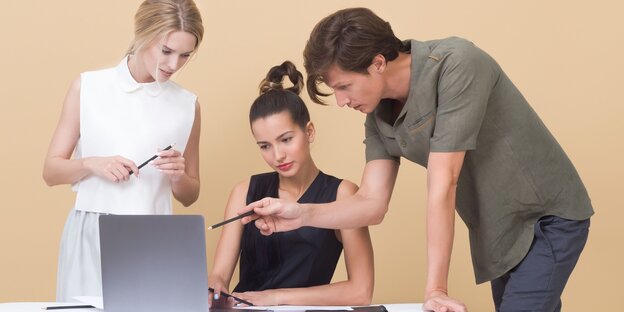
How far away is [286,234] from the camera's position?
2125 millimetres

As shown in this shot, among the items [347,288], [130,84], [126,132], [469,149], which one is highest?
[130,84]

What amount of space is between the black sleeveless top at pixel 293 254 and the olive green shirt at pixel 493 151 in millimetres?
396

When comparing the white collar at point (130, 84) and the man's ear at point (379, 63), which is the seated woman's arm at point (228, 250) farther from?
the man's ear at point (379, 63)

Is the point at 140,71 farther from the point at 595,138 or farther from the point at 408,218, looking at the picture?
the point at 595,138

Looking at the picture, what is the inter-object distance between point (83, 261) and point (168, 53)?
0.54 m

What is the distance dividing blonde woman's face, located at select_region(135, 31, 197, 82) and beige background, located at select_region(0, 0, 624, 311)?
28.1 inches

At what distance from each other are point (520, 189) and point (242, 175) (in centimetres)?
126

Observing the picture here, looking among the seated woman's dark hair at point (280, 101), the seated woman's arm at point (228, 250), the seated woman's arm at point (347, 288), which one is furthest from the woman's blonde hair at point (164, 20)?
the seated woman's arm at point (347, 288)

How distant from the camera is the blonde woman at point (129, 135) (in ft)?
6.70

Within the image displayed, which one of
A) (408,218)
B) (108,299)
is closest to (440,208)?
(108,299)

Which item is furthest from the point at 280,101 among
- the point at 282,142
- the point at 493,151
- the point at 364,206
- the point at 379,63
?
the point at 493,151

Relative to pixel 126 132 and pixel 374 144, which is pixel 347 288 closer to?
pixel 374 144

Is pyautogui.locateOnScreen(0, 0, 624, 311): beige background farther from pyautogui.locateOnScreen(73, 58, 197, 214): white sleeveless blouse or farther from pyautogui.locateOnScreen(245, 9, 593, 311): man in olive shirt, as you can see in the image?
pyautogui.locateOnScreen(245, 9, 593, 311): man in olive shirt

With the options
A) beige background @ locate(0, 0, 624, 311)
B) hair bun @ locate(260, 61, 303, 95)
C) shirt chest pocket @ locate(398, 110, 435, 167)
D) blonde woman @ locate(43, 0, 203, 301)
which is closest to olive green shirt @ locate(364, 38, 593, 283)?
shirt chest pocket @ locate(398, 110, 435, 167)
